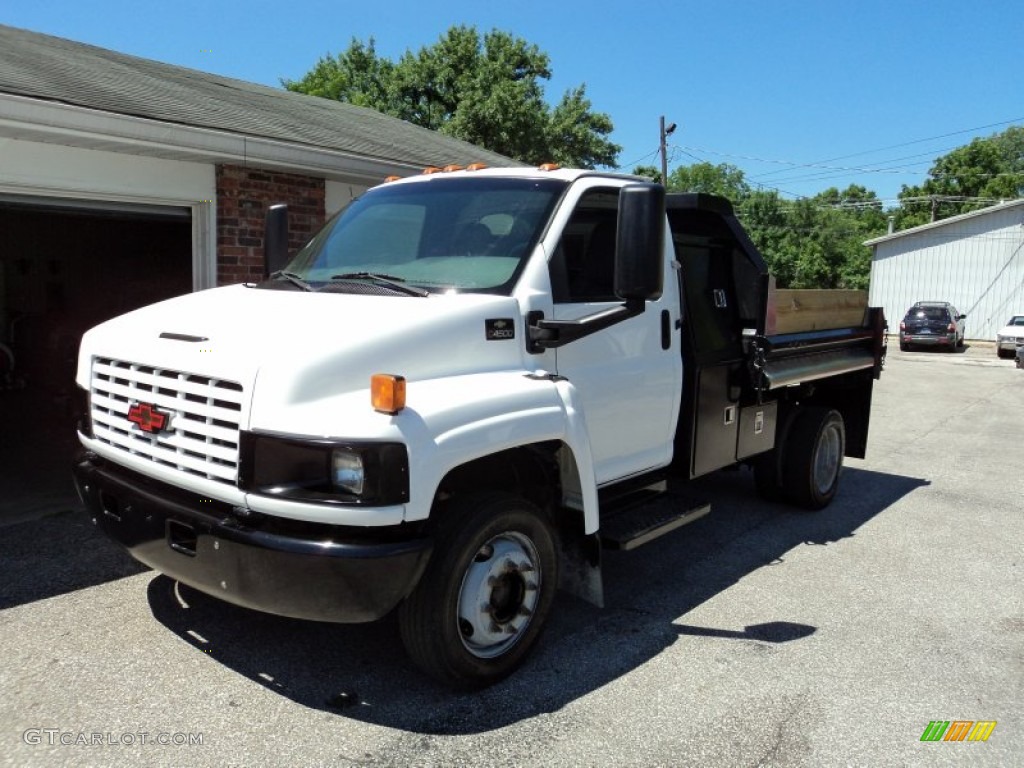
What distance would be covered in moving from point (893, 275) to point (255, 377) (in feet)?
126

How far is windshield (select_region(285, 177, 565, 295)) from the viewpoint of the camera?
367 cm

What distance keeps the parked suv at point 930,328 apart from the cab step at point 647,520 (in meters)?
27.6

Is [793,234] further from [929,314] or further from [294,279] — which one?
[294,279]

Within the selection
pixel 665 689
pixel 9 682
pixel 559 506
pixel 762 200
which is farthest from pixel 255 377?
pixel 762 200

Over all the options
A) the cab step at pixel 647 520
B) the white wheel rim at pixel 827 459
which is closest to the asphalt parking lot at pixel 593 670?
the cab step at pixel 647 520

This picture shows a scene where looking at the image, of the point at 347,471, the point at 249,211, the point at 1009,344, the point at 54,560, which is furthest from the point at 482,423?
the point at 1009,344

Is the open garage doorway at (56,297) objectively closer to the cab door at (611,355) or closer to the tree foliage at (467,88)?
the cab door at (611,355)

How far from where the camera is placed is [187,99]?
725cm

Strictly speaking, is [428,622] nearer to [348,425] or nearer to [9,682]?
[348,425]

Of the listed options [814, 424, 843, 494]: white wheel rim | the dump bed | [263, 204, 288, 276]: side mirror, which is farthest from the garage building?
[814, 424, 843, 494]: white wheel rim

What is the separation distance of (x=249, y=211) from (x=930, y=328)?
27538 millimetres

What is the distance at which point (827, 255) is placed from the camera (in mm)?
57625

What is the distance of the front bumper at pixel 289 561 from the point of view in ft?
9.32

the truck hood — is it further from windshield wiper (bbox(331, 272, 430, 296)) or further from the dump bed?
the dump bed
